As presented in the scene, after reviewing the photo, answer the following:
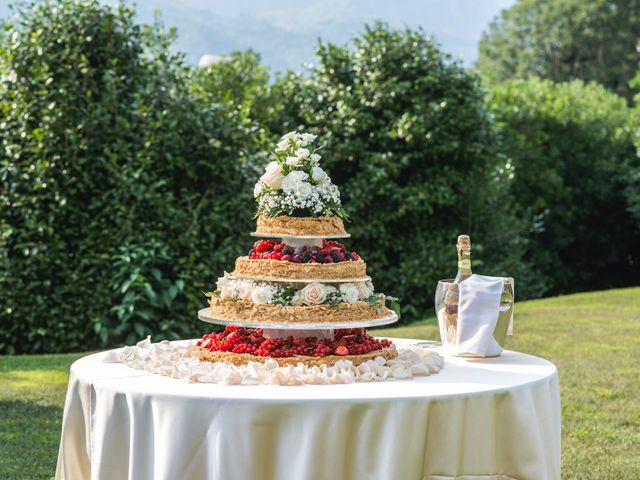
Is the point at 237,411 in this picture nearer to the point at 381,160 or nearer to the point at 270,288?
the point at 270,288

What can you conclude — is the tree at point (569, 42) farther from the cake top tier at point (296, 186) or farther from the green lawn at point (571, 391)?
the cake top tier at point (296, 186)

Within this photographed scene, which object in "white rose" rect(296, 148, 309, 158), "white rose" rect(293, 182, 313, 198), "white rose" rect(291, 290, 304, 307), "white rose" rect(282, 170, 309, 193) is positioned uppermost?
"white rose" rect(296, 148, 309, 158)

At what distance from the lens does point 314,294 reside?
3.65 meters

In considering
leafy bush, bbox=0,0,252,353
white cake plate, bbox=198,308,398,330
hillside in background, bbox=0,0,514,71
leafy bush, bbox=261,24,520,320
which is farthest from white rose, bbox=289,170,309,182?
leafy bush, bbox=261,24,520,320

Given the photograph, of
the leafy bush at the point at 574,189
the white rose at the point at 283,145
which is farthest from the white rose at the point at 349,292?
the leafy bush at the point at 574,189

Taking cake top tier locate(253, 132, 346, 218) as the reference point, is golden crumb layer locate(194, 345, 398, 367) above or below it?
below

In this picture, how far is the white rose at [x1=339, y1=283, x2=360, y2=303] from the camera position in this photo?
12.2ft

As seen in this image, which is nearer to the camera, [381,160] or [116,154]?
[116,154]

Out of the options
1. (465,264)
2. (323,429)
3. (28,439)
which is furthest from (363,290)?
(28,439)

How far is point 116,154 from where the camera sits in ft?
31.2

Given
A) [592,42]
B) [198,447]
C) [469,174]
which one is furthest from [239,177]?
[592,42]

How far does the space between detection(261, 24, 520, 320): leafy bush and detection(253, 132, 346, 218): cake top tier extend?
7.88 meters

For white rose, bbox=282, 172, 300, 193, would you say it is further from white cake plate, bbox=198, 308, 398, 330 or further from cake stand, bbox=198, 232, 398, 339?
white cake plate, bbox=198, 308, 398, 330

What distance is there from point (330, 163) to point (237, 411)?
921 cm
